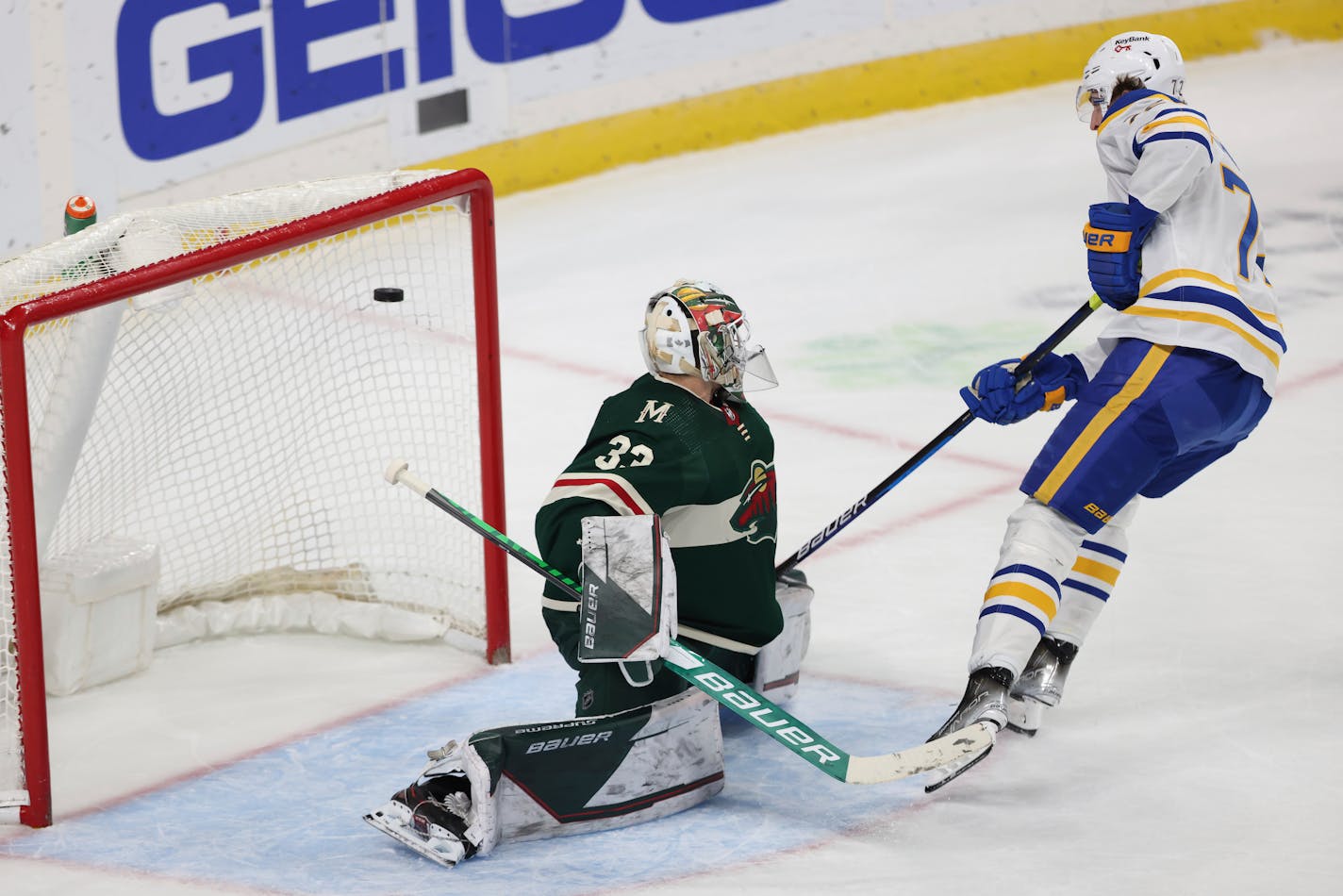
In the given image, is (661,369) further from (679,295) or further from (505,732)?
(505,732)

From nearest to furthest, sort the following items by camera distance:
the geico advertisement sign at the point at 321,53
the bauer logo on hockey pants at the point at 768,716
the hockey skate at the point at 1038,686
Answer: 1. the bauer logo on hockey pants at the point at 768,716
2. the hockey skate at the point at 1038,686
3. the geico advertisement sign at the point at 321,53

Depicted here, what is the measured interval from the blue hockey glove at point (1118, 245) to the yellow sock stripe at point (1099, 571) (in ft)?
1.43

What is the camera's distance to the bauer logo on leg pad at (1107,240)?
312 centimetres

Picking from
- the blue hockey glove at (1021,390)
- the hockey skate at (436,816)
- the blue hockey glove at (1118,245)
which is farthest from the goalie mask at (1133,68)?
the hockey skate at (436,816)

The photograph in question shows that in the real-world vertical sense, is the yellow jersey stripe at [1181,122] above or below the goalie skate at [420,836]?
above

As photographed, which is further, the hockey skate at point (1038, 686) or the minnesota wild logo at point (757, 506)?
the hockey skate at point (1038, 686)

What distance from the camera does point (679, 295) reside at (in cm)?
297

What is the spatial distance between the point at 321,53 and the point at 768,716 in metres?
3.67

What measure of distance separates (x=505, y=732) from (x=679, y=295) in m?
0.71

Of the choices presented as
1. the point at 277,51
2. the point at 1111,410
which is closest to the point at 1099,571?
the point at 1111,410

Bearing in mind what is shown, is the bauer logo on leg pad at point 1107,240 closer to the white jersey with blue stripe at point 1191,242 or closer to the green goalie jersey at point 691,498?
the white jersey with blue stripe at point 1191,242

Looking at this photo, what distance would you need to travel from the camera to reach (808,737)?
2900 mm

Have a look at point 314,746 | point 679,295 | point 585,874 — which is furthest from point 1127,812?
point 314,746

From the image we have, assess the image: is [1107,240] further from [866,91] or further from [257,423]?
[866,91]
